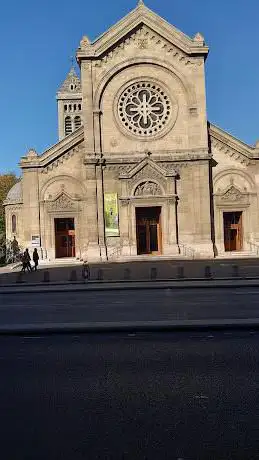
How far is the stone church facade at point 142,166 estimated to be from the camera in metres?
42.8

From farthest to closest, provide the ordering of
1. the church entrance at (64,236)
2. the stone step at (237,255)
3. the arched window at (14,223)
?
the arched window at (14,223) → the church entrance at (64,236) → the stone step at (237,255)

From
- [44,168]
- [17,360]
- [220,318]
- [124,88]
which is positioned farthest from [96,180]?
[17,360]

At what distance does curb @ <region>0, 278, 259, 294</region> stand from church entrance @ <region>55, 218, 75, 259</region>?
18.3 m

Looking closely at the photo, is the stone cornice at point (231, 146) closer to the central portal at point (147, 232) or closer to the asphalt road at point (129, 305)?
the central portal at point (147, 232)

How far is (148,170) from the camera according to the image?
142ft

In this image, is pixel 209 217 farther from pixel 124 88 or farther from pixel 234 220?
pixel 124 88

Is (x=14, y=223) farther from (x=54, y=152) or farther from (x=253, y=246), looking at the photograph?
(x=253, y=246)

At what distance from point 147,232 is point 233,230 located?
765cm

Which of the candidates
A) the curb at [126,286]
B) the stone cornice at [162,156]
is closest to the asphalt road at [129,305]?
the curb at [126,286]

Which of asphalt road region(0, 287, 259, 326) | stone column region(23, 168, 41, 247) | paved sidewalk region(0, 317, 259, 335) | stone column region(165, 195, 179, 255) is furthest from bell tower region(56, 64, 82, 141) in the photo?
paved sidewalk region(0, 317, 259, 335)

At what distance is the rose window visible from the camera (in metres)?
44.4

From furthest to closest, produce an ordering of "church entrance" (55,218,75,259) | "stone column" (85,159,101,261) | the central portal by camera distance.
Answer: "church entrance" (55,218,75,259) → the central portal → "stone column" (85,159,101,261)

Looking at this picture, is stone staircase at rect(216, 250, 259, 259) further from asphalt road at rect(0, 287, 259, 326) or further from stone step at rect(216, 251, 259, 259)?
asphalt road at rect(0, 287, 259, 326)

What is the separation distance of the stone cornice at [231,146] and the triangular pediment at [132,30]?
277 inches
